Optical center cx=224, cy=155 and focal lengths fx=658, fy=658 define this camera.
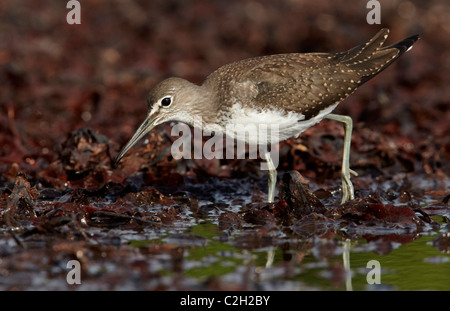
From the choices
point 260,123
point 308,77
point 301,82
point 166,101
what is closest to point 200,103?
point 166,101

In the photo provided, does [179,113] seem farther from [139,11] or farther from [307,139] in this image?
[139,11]

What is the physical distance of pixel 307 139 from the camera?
1027 cm

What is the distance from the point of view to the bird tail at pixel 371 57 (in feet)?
28.8

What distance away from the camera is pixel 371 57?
8.91 meters

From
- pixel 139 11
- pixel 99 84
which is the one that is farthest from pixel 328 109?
pixel 139 11

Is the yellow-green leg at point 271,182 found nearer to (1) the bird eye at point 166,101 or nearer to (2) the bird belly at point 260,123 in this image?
(2) the bird belly at point 260,123

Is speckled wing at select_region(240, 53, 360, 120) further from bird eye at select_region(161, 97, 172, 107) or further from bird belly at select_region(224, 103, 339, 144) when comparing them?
bird eye at select_region(161, 97, 172, 107)

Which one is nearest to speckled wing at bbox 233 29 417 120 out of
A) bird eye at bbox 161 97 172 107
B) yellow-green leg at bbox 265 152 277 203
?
bird eye at bbox 161 97 172 107

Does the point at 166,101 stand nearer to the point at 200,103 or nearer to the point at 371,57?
the point at 200,103

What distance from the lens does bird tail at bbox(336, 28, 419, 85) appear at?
346 inches

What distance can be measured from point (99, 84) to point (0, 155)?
418 centimetres

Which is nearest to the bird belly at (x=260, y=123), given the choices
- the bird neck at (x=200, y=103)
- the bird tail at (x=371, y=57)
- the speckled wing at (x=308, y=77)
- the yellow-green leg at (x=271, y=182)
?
the speckled wing at (x=308, y=77)

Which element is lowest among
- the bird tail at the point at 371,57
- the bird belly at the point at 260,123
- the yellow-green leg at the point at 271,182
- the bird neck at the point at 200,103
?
the yellow-green leg at the point at 271,182


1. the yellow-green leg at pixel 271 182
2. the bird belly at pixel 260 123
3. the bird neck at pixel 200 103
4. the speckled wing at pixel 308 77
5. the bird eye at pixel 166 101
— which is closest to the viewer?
the bird belly at pixel 260 123
